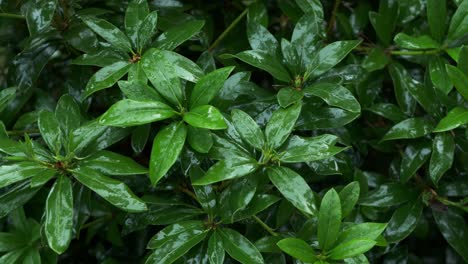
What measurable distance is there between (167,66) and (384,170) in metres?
1.01

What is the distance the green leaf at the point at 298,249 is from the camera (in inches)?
46.4

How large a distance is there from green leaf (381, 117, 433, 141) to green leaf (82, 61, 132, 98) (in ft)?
2.16

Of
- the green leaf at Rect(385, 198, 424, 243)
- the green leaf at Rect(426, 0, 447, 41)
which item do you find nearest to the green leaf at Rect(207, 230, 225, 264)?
the green leaf at Rect(385, 198, 424, 243)

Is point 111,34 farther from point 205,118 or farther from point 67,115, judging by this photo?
point 205,118

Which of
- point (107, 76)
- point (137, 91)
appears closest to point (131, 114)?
point (137, 91)

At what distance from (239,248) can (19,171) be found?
18.3 inches

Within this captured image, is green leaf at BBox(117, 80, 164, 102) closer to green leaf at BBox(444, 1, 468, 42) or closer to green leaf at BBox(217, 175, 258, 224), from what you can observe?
green leaf at BBox(217, 175, 258, 224)

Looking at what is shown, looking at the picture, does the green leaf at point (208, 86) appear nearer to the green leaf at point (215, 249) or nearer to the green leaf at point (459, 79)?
the green leaf at point (215, 249)

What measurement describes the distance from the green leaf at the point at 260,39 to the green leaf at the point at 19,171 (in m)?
0.57

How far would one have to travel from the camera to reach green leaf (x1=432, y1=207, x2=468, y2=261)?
1.54 metres

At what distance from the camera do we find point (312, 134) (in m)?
1.59

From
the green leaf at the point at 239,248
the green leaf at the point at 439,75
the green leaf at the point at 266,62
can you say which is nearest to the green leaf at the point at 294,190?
the green leaf at the point at 239,248

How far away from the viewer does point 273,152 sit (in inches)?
48.5

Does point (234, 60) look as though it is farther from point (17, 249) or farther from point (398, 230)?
point (17, 249)
